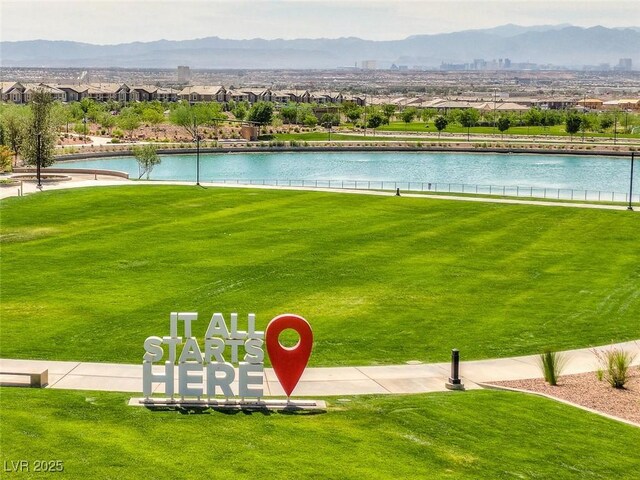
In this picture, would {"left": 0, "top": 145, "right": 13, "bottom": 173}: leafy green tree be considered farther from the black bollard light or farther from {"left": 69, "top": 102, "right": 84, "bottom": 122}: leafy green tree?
{"left": 69, "top": 102, "right": 84, "bottom": 122}: leafy green tree

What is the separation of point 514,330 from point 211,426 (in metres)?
13.9

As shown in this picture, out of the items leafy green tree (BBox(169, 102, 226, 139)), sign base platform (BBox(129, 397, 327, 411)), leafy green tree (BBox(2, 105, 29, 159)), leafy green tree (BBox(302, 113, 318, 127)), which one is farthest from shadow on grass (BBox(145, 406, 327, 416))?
leafy green tree (BBox(302, 113, 318, 127))

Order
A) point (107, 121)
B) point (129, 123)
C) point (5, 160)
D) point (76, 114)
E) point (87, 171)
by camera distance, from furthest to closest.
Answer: point (76, 114) < point (107, 121) < point (129, 123) < point (87, 171) < point (5, 160)

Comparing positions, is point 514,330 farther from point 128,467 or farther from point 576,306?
point 128,467

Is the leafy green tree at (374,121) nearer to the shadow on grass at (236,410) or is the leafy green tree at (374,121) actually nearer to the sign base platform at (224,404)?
the sign base platform at (224,404)

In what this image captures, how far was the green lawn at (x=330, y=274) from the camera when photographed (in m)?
30.3

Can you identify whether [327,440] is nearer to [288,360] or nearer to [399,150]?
[288,360]

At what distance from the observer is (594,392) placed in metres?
25.2

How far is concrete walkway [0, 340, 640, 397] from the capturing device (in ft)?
80.5

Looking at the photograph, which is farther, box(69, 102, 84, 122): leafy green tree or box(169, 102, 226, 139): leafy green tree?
box(69, 102, 84, 122): leafy green tree

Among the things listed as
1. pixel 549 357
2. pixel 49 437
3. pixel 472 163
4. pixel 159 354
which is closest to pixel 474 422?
pixel 549 357

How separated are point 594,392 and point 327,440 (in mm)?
8783

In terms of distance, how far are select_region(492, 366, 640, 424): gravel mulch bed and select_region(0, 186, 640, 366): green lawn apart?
296cm

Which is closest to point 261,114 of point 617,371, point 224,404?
point 617,371
